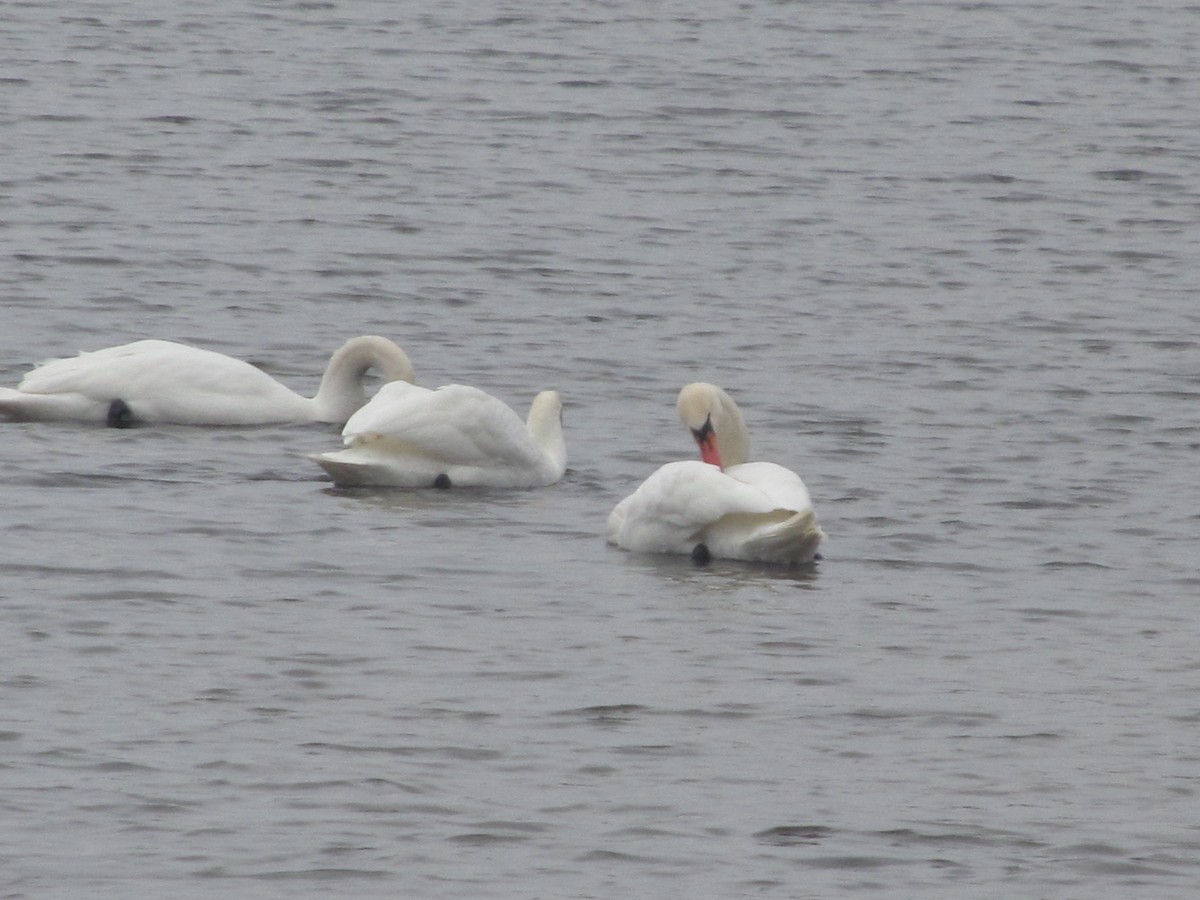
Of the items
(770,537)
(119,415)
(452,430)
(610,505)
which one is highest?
(452,430)

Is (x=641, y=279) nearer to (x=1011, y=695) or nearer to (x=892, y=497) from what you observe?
(x=892, y=497)

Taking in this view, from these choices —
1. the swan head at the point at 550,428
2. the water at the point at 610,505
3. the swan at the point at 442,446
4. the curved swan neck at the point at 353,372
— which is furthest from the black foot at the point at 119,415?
the swan head at the point at 550,428

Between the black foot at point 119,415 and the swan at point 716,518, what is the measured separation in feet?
10.9

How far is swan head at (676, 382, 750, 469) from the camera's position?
13.4 metres

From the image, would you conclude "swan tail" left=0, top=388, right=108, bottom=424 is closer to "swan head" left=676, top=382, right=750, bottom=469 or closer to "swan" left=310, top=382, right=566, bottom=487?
"swan" left=310, top=382, right=566, bottom=487

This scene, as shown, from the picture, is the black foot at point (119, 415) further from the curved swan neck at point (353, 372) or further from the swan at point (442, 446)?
the swan at point (442, 446)

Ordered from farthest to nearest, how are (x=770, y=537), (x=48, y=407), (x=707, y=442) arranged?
(x=48, y=407)
(x=707, y=442)
(x=770, y=537)

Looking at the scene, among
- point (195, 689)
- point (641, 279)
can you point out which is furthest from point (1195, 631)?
point (641, 279)

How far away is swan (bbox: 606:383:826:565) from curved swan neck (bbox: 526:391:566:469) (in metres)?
1.52

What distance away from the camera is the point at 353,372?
1556 centimetres

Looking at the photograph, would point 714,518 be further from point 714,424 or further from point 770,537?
point 714,424

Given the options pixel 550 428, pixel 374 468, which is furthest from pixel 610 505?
pixel 374 468

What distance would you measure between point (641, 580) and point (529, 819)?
11.0 feet

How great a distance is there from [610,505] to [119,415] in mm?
2876
